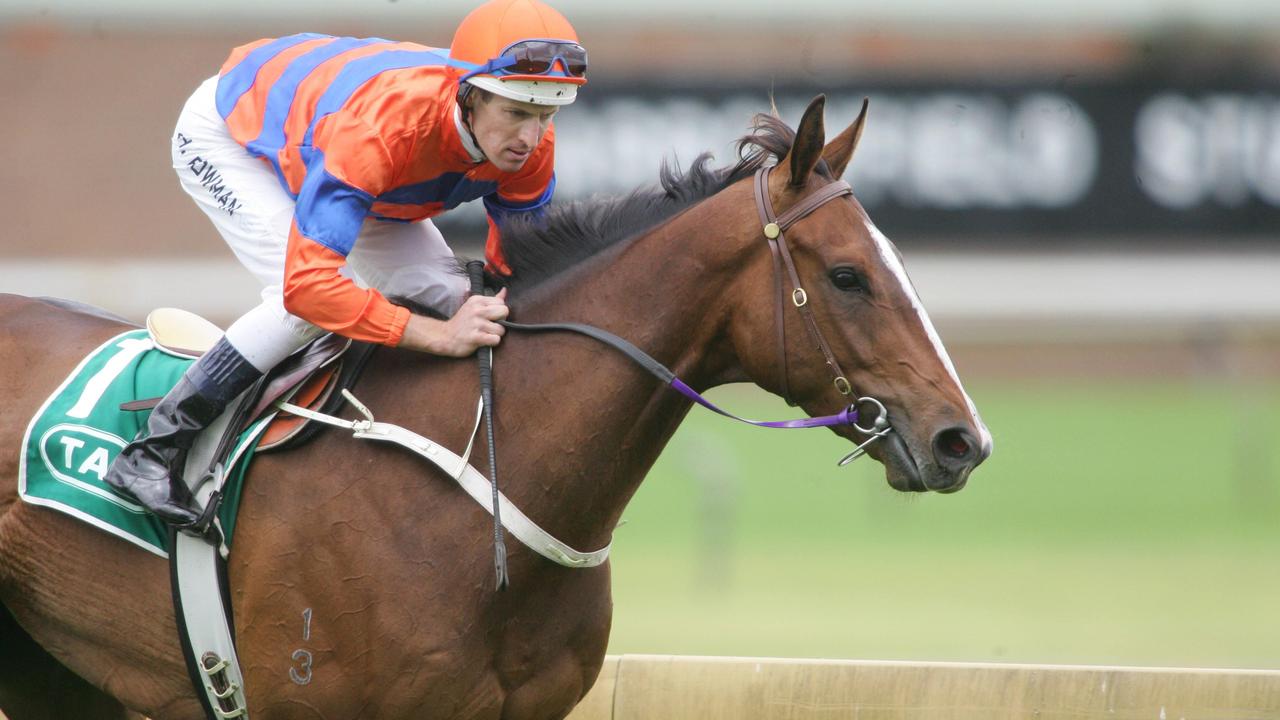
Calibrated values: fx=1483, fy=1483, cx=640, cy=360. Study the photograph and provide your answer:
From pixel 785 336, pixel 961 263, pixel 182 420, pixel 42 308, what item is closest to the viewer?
pixel 785 336

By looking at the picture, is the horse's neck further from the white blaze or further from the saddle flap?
the saddle flap

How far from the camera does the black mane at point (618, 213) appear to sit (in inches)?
124

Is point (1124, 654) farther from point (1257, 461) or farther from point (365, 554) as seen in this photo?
point (1257, 461)

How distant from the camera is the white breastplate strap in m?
3.02

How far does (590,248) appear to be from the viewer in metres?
3.19

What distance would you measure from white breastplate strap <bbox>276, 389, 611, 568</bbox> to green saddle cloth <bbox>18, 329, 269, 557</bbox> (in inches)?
21.6

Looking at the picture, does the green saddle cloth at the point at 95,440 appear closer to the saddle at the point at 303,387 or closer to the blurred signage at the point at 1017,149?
the saddle at the point at 303,387

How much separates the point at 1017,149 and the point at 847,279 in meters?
12.6

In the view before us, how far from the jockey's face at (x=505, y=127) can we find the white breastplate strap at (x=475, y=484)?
22.0 inches

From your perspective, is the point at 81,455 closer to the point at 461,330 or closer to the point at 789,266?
the point at 461,330

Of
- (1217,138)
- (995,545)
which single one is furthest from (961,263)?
(995,545)

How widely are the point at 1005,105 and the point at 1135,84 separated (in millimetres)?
1266

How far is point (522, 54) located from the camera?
3021 millimetres

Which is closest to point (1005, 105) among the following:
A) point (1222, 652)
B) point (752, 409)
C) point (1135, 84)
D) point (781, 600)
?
point (1135, 84)
